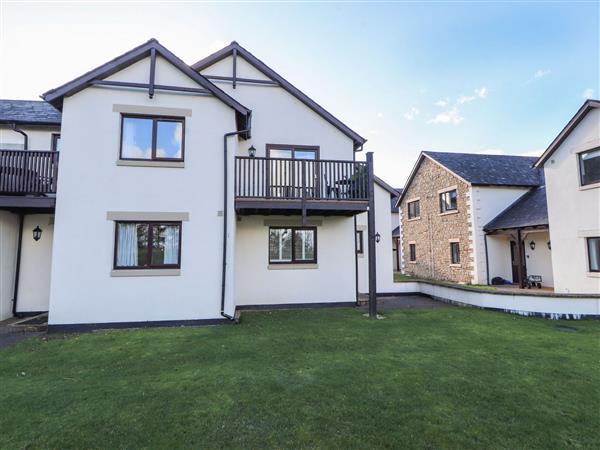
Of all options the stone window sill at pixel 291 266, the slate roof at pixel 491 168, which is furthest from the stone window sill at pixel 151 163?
the slate roof at pixel 491 168

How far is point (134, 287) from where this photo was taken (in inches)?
324

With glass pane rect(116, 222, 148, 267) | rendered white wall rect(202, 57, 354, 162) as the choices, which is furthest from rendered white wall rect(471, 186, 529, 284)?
glass pane rect(116, 222, 148, 267)

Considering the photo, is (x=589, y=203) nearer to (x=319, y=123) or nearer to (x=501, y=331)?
(x=501, y=331)

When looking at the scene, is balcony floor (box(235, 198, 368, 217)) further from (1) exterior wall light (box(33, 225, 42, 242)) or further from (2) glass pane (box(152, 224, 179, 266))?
(1) exterior wall light (box(33, 225, 42, 242))

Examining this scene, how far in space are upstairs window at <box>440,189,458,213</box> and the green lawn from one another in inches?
462

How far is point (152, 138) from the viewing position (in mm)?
8703

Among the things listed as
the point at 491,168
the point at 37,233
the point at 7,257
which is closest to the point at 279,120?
the point at 37,233

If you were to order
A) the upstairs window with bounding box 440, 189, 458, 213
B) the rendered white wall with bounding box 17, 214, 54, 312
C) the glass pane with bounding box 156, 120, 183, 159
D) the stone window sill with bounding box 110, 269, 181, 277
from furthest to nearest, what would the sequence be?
the upstairs window with bounding box 440, 189, 458, 213 < the rendered white wall with bounding box 17, 214, 54, 312 < the glass pane with bounding box 156, 120, 183, 159 < the stone window sill with bounding box 110, 269, 181, 277

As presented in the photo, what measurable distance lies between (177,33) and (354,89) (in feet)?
25.6

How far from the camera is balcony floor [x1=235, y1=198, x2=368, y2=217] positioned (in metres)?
9.38

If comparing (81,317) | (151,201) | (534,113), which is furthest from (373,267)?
(534,113)

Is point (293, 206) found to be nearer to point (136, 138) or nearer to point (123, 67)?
point (136, 138)

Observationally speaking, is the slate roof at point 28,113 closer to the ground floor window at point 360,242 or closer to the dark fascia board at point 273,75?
the dark fascia board at point 273,75

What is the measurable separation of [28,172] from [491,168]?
72.0ft
